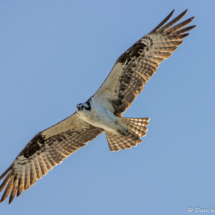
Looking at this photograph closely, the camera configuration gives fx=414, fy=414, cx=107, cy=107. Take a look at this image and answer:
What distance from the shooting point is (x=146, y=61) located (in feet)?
38.1

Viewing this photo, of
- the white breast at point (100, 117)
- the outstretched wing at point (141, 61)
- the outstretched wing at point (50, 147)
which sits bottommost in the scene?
the outstretched wing at point (50, 147)

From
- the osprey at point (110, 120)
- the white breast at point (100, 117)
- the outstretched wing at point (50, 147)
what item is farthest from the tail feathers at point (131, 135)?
the outstretched wing at point (50, 147)

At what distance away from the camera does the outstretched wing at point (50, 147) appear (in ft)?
40.7

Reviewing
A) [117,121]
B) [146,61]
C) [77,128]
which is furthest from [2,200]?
[146,61]

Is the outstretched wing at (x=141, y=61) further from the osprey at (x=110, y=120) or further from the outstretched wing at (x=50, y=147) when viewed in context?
the outstretched wing at (x=50, y=147)

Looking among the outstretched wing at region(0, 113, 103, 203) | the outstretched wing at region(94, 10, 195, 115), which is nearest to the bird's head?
the outstretched wing at region(94, 10, 195, 115)

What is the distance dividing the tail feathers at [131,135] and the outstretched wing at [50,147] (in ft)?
1.81

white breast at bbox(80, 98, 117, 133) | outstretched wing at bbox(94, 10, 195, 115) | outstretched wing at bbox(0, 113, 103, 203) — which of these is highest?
outstretched wing at bbox(94, 10, 195, 115)

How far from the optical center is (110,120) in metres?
11.8

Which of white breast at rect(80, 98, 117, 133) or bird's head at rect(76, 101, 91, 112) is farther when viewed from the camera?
white breast at rect(80, 98, 117, 133)

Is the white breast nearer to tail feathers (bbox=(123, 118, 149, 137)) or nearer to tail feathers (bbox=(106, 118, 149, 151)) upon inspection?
tail feathers (bbox=(106, 118, 149, 151))

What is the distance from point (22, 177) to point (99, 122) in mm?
2860

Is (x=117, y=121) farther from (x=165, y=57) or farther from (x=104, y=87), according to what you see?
(x=165, y=57)

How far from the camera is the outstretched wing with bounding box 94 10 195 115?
11.5m
